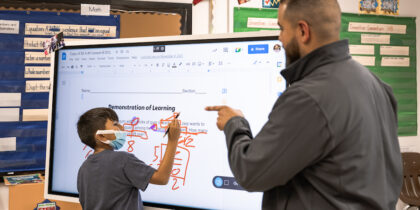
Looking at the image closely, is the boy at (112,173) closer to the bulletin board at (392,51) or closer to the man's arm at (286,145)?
the man's arm at (286,145)

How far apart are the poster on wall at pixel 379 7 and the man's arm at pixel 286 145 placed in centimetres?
244

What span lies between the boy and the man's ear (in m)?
0.61

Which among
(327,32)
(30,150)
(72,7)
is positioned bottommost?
(30,150)

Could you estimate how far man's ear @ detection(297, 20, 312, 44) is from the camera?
0.93m

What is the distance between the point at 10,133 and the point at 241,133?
1.89 meters

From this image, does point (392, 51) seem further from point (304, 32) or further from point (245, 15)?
point (304, 32)

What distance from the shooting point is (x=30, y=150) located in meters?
2.27

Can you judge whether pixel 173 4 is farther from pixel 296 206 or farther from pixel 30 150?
pixel 296 206

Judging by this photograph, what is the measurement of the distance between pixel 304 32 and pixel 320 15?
59 millimetres

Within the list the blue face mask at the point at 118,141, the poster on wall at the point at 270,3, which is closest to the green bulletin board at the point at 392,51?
the poster on wall at the point at 270,3

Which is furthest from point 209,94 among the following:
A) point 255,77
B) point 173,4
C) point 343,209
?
point 173,4

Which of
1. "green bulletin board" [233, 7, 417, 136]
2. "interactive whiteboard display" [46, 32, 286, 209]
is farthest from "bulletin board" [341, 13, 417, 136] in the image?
"interactive whiteboard display" [46, 32, 286, 209]

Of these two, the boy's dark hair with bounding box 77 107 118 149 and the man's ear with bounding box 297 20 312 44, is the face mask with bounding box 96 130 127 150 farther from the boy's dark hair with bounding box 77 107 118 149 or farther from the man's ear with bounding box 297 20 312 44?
the man's ear with bounding box 297 20 312 44

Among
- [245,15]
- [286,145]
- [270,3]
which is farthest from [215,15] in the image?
[286,145]
